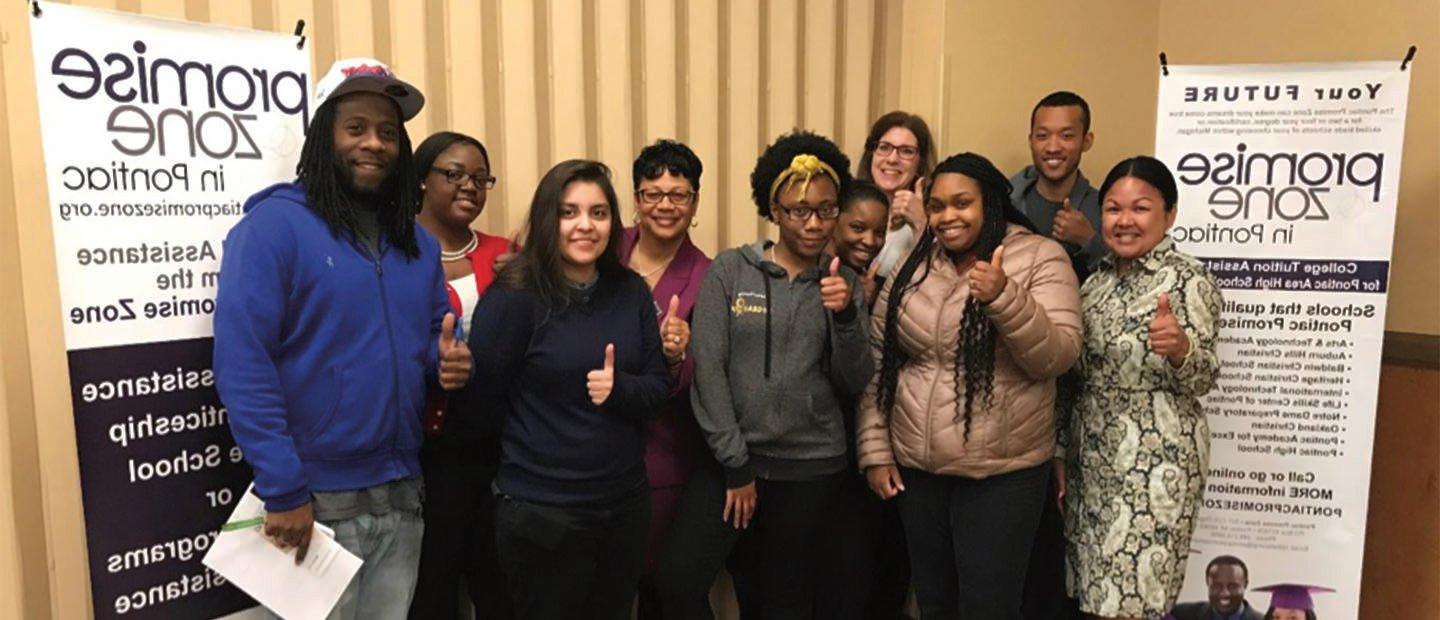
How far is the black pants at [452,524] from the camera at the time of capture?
2232 millimetres

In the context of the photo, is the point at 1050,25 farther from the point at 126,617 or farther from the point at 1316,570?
the point at 126,617

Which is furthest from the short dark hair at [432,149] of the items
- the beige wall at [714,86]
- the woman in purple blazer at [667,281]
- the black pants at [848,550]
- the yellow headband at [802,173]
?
the black pants at [848,550]

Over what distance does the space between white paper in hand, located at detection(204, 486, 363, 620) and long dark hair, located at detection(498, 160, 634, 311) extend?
0.65 metres

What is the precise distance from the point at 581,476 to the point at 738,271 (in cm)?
68

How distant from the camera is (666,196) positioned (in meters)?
2.40

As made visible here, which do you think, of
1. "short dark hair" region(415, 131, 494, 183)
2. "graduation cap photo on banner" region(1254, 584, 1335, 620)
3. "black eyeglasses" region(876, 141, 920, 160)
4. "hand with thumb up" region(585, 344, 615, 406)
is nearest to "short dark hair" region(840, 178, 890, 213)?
"black eyeglasses" region(876, 141, 920, 160)

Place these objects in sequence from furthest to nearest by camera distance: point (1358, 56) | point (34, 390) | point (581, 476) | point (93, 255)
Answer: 1. point (1358, 56)
2. point (34, 390)
3. point (581, 476)
4. point (93, 255)

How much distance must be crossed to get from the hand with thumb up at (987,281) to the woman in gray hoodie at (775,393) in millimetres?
301

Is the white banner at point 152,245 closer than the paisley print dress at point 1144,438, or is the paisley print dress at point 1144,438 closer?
the white banner at point 152,245

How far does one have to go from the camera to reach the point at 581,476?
1950mm

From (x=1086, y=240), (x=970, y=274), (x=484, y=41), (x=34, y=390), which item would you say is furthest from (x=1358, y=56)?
(x=34, y=390)

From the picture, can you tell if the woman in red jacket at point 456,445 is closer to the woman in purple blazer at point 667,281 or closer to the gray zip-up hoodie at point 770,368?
the woman in purple blazer at point 667,281

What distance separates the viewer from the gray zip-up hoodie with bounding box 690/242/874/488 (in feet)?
7.28

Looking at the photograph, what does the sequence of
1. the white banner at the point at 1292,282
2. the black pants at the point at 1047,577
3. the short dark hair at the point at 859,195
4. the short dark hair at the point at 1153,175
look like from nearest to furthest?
the short dark hair at the point at 1153,175 < the short dark hair at the point at 859,195 < the white banner at the point at 1292,282 < the black pants at the point at 1047,577
